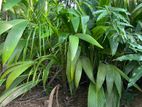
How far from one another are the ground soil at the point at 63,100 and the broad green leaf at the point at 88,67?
19 cm

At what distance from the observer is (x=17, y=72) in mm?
2039

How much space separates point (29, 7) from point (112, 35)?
582 mm

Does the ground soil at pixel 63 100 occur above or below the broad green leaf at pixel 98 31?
below

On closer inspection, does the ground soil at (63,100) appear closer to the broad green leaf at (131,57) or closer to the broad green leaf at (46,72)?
the broad green leaf at (46,72)

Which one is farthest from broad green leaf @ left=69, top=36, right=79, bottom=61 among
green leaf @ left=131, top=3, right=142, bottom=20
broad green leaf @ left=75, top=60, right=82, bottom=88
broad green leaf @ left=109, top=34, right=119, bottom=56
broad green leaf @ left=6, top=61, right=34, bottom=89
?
green leaf @ left=131, top=3, right=142, bottom=20

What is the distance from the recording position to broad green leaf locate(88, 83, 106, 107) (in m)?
1.95

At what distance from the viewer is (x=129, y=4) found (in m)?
2.38

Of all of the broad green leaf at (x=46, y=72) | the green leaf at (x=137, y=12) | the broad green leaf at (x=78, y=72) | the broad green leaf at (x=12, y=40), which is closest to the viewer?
the broad green leaf at (x=12, y=40)

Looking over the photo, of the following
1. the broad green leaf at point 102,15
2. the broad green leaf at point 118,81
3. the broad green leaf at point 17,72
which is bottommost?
the broad green leaf at point 118,81

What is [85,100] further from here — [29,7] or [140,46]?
[29,7]

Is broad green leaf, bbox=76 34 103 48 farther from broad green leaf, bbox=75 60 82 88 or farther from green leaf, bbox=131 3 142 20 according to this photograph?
green leaf, bbox=131 3 142 20

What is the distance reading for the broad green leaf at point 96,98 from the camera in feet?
6.40

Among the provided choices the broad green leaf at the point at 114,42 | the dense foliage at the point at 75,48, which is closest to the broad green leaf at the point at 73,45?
the dense foliage at the point at 75,48

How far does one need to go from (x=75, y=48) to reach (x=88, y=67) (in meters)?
0.22
